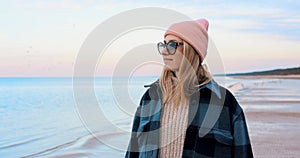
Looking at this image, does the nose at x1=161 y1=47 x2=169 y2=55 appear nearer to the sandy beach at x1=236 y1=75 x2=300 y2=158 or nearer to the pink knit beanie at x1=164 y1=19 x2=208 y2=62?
the pink knit beanie at x1=164 y1=19 x2=208 y2=62

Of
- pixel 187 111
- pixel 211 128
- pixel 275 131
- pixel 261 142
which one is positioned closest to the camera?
pixel 211 128

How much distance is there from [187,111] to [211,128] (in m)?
0.17

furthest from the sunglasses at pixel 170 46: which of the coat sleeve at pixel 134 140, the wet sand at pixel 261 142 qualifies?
the wet sand at pixel 261 142

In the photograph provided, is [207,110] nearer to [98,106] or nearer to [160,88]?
[160,88]

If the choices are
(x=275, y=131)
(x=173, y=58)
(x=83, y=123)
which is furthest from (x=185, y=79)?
(x=275, y=131)

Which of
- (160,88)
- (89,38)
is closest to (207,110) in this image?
(160,88)

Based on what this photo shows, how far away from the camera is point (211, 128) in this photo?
2.07 m

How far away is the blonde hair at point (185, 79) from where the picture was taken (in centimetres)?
211

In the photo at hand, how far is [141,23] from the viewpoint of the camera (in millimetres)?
2131

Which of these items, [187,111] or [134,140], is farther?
[134,140]

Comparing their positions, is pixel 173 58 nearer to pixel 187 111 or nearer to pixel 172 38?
pixel 172 38

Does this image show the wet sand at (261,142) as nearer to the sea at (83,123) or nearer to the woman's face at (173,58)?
the sea at (83,123)

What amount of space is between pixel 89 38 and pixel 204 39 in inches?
24.5

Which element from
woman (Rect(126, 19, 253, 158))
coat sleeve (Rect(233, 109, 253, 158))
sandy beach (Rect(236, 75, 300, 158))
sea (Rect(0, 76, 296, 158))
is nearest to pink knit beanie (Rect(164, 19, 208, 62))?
woman (Rect(126, 19, 253, 158))
